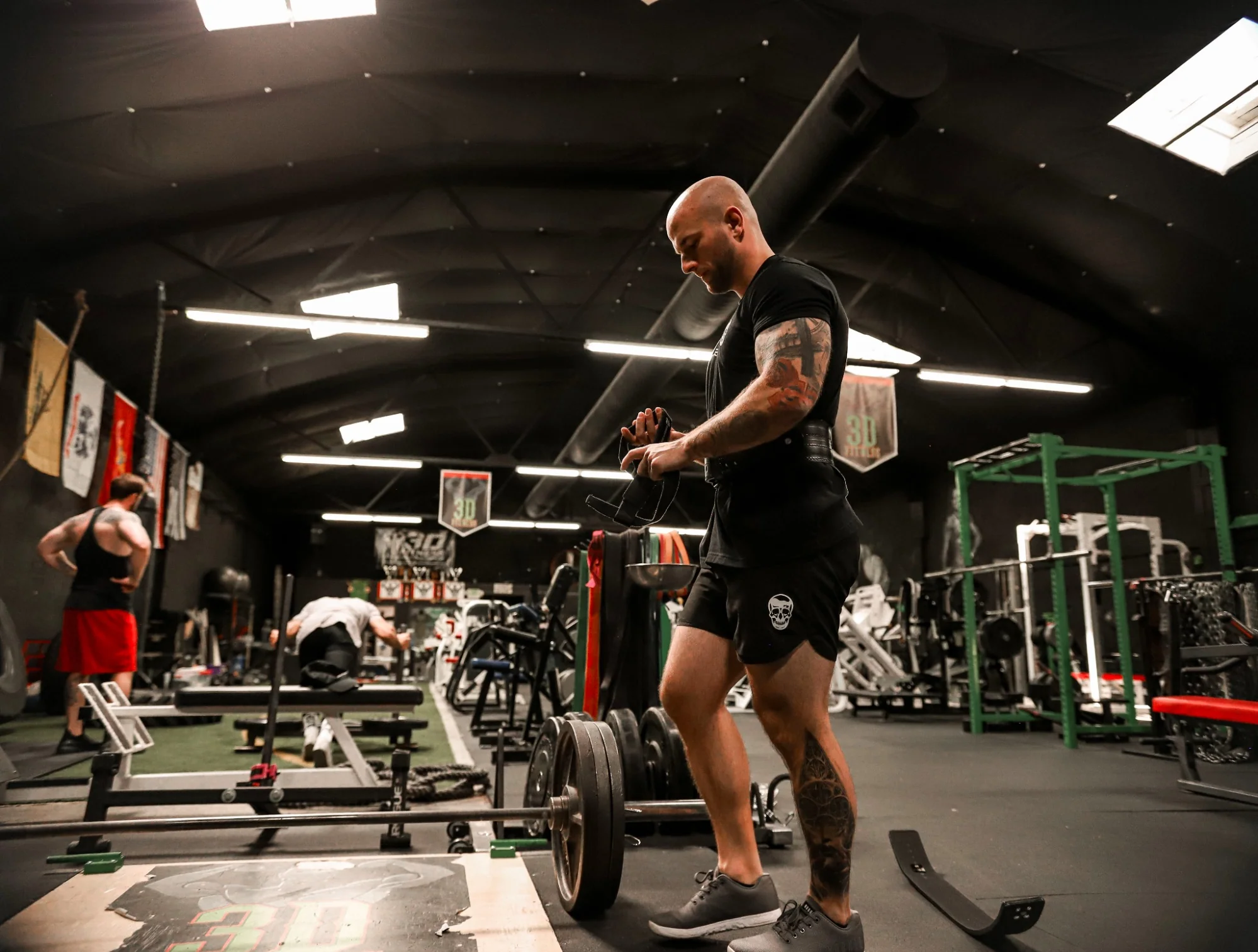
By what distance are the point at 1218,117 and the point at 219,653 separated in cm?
1230

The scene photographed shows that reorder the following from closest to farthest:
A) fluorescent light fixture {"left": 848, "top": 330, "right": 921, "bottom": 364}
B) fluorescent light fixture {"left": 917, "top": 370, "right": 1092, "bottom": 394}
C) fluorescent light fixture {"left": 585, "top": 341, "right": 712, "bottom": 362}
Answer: fluorescent light fixture {"left": 585, "top": 341, "right": 712, "bottom": 362}, fluorescent light fixture {"left": 917, "top": 370, "right": 1092, "bottom": 394}, fluorescent light fixture {"left": 848, "top": 330, "right": 921, "bottom": 364}

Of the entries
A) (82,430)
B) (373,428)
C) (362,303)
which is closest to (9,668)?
(82,430)

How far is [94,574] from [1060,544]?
5.54 m

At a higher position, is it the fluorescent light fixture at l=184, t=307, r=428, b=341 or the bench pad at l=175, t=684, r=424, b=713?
the fluorescent light fixture at l=184, t=307, r=428, b=341

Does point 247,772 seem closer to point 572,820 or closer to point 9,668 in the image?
point 9,668

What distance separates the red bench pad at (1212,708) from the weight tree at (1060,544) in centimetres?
214

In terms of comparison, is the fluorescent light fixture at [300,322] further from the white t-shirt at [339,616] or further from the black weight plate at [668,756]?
the black weight plate at [668,756]

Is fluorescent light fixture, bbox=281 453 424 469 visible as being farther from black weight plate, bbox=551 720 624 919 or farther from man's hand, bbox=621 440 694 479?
man's hand, bbox=621 440 694 479

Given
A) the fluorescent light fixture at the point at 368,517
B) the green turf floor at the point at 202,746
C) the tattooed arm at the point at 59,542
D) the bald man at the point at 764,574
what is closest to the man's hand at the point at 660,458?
the bald man at the point at 764,574

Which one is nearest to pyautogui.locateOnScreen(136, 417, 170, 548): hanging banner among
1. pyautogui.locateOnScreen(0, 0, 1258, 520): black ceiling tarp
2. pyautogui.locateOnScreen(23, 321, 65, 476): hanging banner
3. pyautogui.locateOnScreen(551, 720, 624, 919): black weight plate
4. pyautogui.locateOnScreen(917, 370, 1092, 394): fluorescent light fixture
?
pyautogui.locateOnScreen(0, 0, 1258, 520): black ceiling tarp

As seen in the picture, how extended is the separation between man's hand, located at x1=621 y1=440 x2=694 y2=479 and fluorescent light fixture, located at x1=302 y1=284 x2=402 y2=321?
19.2ft

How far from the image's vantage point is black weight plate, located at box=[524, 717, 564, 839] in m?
2.11

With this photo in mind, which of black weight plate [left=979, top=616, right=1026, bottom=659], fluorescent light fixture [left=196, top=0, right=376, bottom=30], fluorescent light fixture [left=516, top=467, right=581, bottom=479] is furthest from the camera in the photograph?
fluorescent light fixture [left=516, top=467, right=581, bottom=479]

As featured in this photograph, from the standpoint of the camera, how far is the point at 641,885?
1924mm
